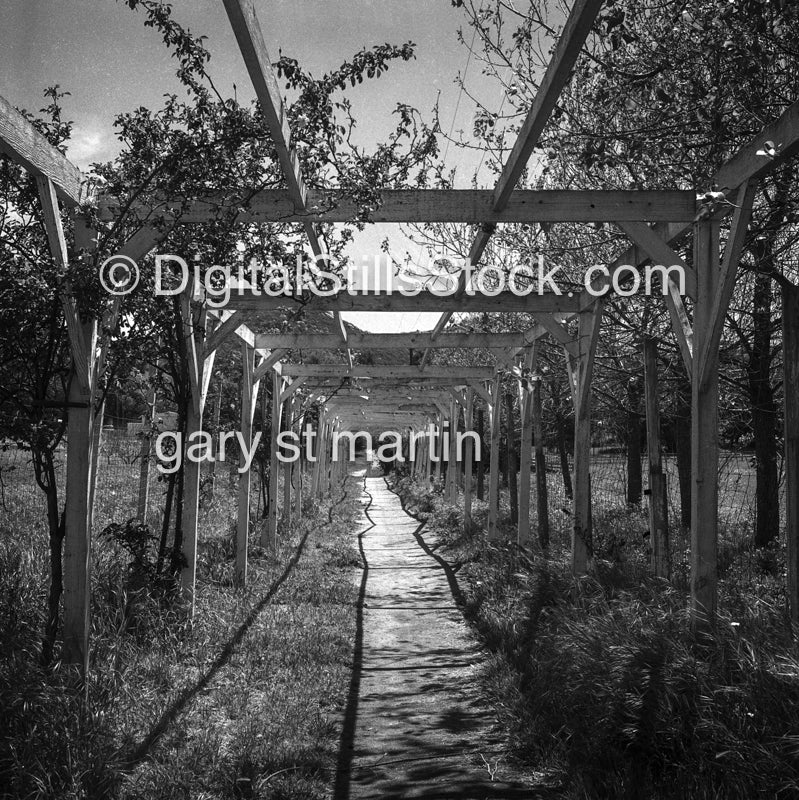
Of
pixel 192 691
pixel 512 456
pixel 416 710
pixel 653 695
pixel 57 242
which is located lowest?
pixel 416 710

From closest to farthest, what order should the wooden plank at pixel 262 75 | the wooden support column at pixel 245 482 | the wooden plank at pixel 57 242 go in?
the wooden plank at pixel 262 75
the wooden plank at pixel 57 242
the wooden support column at pixel 245 482

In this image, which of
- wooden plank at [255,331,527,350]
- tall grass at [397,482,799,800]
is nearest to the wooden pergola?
tall grass at [397,482,799,800]

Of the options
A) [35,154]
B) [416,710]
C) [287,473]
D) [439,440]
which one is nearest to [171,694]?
[416,710]

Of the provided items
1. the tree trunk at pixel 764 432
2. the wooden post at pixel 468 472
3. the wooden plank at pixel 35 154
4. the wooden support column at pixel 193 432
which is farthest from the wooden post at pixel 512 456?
the wooden plank at pixel 35 154

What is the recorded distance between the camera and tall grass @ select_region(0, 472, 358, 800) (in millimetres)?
3703

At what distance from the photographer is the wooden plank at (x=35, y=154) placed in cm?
382

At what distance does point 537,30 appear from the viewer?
528cm

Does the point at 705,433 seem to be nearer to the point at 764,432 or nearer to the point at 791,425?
the point at 791,425

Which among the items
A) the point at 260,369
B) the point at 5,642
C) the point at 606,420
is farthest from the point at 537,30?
the point at 606,420

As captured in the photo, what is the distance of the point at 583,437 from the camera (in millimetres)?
7664

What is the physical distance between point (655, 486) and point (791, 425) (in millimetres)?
2256

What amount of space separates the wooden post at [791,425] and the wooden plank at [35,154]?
417 centimetres

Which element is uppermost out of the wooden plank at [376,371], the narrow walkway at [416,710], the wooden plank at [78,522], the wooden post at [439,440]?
the wooden plank at [376,371]

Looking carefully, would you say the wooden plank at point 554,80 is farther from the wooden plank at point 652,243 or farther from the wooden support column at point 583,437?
the wooden support column at point 583,437
